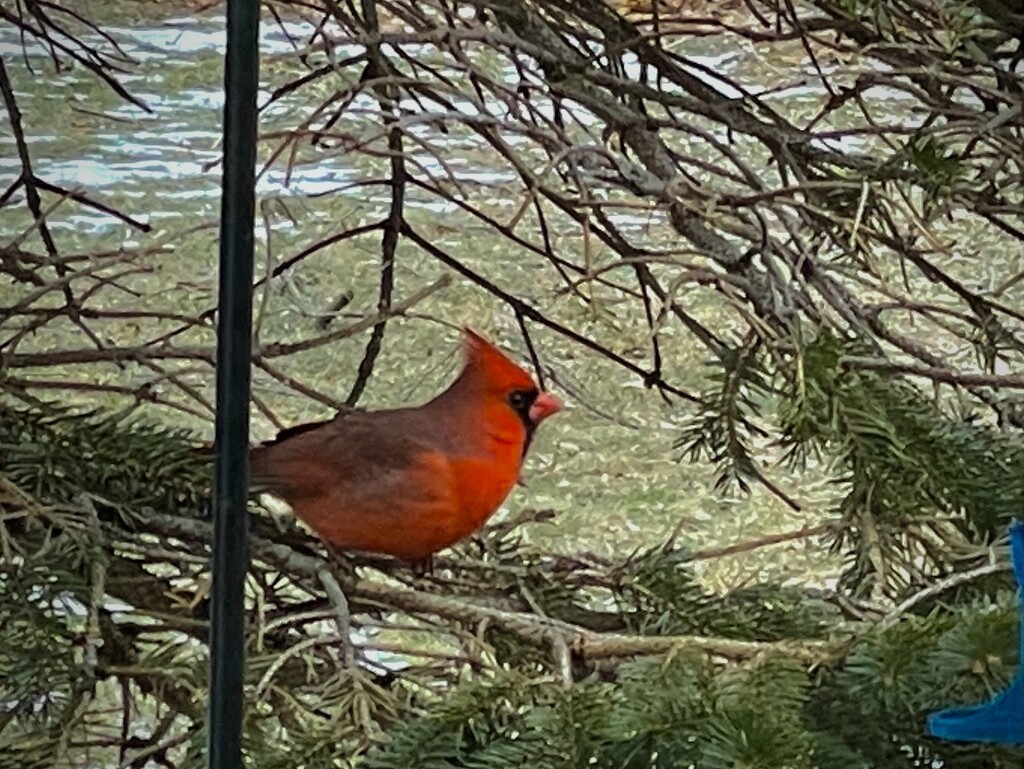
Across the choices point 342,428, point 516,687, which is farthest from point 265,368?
point 516,687

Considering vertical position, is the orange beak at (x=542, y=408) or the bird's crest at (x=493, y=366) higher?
the bird's crest at (x=493, y=366)

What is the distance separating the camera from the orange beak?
1.95 feet

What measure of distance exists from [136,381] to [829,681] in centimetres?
34

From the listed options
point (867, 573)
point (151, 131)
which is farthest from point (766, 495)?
point (151, 131)

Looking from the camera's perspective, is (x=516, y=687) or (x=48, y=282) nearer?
(x=516, y=687)

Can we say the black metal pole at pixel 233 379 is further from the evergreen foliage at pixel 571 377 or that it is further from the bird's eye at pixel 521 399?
the bird's eye at pixel 521 399

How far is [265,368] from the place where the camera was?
64 centimetres

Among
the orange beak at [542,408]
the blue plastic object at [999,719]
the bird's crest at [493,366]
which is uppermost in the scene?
the blue plastic object at [999,719]

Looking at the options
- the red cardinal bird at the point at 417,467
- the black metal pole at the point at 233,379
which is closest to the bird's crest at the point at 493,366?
the red cardinal bird at the point at 417,467

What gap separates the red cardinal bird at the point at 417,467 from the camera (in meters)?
0.59

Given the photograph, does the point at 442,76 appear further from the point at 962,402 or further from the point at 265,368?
the point at 962,402

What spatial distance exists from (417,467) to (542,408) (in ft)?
0.17

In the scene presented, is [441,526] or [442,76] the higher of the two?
[442,76]

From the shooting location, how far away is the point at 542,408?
0.60 metres
